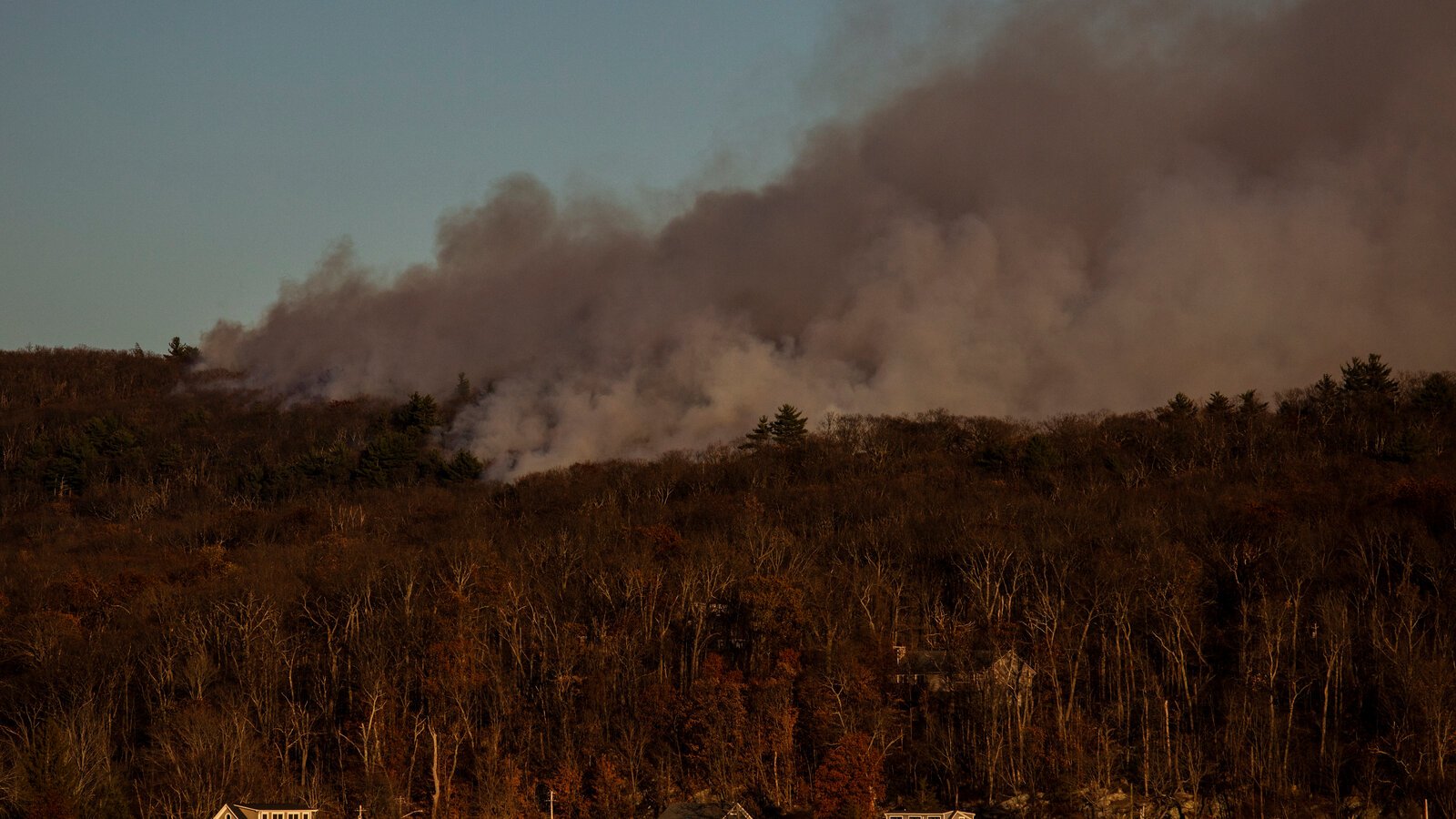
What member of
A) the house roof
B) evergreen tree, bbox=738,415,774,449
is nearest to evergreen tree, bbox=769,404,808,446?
evergreen tree, bbox=738,415,774,449

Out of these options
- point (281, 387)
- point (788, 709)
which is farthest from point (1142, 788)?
point (281, 387)

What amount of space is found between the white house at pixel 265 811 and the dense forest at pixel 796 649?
3.46 ft

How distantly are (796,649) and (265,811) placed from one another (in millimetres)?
25854

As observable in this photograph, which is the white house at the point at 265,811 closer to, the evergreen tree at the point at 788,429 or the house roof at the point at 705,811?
the house roof at the point at 705,811

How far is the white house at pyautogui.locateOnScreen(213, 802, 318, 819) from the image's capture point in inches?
2110

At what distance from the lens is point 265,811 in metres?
56.4

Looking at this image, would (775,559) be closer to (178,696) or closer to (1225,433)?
(178,696)

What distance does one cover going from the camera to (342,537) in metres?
101

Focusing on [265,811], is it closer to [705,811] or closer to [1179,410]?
[705,811]

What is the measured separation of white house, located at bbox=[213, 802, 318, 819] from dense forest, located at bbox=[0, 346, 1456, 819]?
1.06 metres

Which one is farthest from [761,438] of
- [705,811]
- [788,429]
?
[705,811]

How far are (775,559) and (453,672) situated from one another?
20.6 meters

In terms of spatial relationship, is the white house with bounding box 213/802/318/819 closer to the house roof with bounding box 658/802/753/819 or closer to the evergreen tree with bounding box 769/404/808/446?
the house roof with bounding box 658/802/753/819

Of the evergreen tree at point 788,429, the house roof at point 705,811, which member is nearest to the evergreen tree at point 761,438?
the evergreen tree at point 788,429
